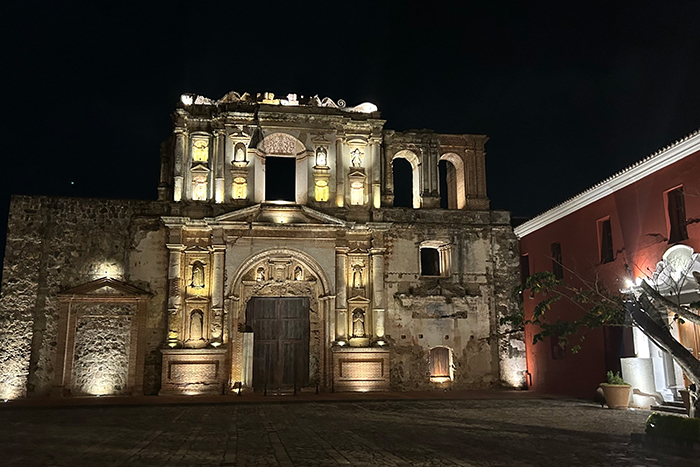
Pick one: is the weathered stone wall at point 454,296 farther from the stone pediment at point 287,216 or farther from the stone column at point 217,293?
the stone column at point 217,293

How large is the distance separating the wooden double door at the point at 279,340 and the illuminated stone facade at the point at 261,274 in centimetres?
5

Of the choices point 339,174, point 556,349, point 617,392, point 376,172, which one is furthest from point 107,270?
point 617,392

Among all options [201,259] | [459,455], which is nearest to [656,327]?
[459,455]

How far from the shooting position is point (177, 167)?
74.8 ft

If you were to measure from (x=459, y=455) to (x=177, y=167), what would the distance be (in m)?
16.8

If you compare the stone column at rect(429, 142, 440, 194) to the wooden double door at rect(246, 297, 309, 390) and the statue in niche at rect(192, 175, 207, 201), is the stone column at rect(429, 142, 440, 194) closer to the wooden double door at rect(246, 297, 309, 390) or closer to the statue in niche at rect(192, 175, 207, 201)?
the wooden double door at rect(246, 297, 309, 390)

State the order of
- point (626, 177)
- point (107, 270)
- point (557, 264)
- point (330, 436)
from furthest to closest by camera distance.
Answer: point (107, 270) < point (557, 264) < point (626, 177) < point (330, 436)

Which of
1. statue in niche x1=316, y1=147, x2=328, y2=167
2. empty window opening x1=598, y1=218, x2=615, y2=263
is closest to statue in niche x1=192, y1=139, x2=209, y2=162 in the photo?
statue in niche x1=316, y1=147, x2=328, y2=167

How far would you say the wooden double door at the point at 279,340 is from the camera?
22344 millimetres

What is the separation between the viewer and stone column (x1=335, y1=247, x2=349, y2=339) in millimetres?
22100

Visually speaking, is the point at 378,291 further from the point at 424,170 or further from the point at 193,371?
the point at 193,371

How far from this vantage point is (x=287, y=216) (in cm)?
2259

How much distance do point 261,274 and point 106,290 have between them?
17.2 feet

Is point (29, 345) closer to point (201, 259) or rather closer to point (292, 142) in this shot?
point (201, 259)
